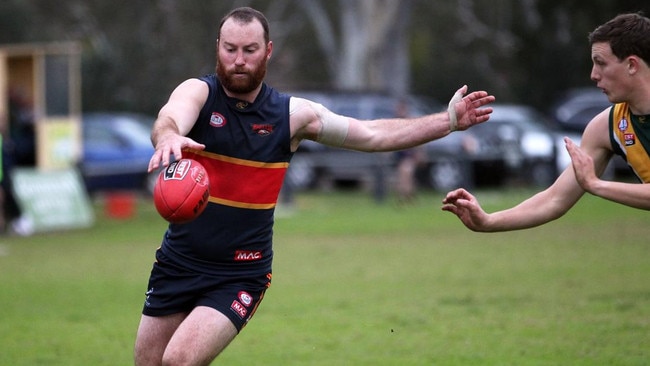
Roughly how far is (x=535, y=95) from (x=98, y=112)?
18.5m

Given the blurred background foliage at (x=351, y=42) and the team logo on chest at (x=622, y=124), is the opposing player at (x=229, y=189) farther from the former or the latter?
the blurred background foliage at (x=351, y=42)

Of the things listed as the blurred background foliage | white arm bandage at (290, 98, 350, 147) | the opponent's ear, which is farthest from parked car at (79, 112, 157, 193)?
the opponent's ear

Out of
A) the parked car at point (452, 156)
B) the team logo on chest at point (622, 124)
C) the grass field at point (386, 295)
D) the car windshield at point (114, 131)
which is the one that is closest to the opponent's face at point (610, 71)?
the team logo on chest at point (622, 124)

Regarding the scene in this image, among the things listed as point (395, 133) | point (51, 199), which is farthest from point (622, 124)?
point (51, 199)

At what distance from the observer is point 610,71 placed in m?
6.29

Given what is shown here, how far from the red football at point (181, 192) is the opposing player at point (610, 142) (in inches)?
61.0

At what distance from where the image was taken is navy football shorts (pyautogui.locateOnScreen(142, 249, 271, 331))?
610cm

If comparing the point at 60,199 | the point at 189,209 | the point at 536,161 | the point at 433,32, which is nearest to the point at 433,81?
the point at 433,32

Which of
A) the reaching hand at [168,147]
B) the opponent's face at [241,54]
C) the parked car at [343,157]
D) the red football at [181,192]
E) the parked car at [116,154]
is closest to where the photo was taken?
the reaching hand at [168,147]

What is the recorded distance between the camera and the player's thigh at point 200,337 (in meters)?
5.77

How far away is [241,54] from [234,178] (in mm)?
693

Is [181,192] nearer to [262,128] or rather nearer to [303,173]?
[262,128]

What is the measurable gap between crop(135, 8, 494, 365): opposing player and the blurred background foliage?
3216cm

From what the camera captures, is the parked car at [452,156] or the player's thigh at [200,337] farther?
the parked car at [452,156]
